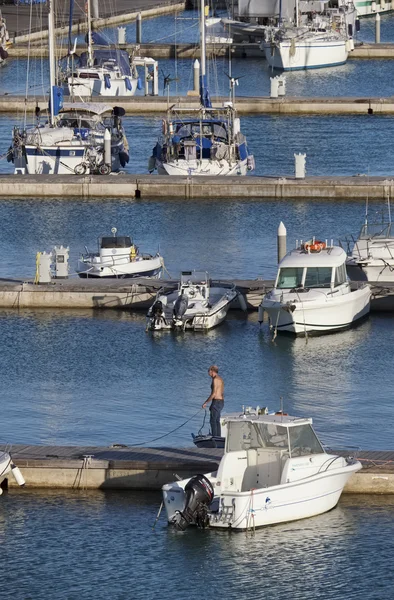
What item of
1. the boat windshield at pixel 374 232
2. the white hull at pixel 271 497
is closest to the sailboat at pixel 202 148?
the boat windshield at pixel 374 232

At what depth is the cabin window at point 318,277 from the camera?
45156 millimetres

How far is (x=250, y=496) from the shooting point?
2970 cm

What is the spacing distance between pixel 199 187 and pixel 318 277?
61.2 feet

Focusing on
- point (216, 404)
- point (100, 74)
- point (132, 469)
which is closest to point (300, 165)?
point (100, 74)

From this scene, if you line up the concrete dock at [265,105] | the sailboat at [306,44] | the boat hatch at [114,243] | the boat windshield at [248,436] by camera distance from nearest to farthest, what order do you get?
1. the boat windshield at [248,436]
2. the boat hatch at [114,243]
3. the concrete dock at [265,105]
4. the sailboat at [306,44]

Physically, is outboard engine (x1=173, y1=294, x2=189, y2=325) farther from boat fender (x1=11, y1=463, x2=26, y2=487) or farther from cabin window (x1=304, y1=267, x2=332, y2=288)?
boat fender (x1=11, y1=463, x2=26, y2=487)

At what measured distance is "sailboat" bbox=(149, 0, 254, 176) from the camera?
214 ft

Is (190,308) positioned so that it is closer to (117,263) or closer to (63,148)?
(117,263)

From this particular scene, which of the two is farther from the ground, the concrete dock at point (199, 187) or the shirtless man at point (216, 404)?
the concrete dock at point (199, 187)

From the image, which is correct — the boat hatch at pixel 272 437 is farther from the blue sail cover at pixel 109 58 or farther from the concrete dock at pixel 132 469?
the blue sail cover at pixel 109 58

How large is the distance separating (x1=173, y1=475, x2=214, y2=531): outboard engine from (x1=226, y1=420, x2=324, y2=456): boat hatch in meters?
1.08

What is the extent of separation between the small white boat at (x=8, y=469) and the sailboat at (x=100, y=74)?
55.4m

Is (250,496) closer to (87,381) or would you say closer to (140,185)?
(87,381)

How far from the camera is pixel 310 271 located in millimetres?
45219
